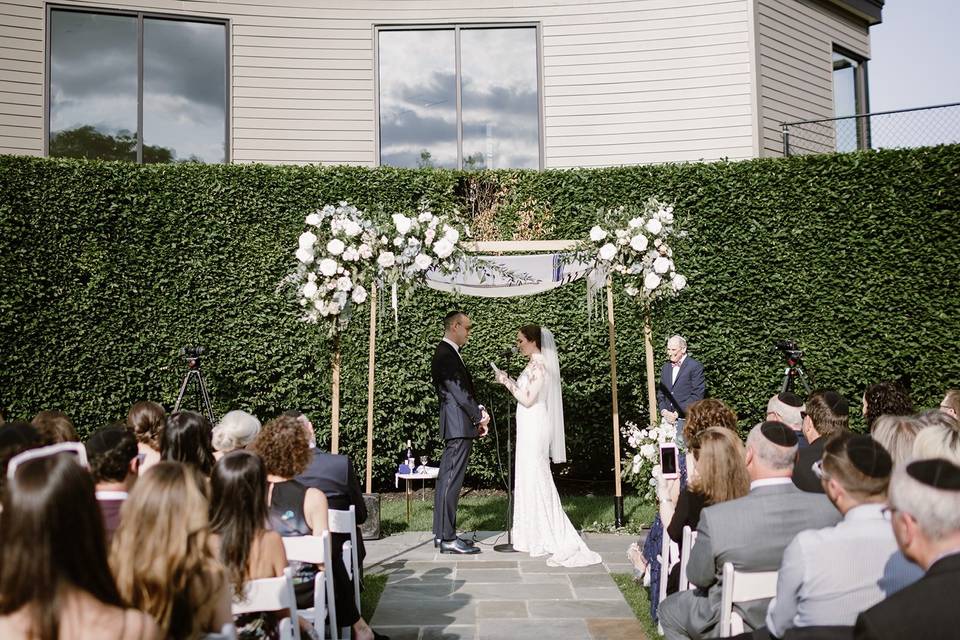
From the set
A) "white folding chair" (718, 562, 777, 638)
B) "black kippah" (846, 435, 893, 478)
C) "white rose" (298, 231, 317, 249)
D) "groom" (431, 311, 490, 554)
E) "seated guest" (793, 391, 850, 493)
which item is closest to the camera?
"black kippah" (846, 435, 893, 478)

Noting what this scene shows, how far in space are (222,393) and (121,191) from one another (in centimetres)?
267

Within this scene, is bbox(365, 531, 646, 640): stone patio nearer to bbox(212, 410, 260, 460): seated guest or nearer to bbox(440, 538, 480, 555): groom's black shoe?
bbox(440, 538, 480, 555): groom's black shoe

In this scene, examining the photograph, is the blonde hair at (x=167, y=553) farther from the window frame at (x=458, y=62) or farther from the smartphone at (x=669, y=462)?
the window frame at (x=458, y=62)

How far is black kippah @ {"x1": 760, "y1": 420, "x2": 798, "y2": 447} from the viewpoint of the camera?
405 centimetres

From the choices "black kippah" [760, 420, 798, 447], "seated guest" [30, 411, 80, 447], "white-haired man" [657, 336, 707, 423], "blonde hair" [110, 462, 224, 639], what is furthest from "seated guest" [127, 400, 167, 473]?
"white-haired man" [657, 336, 707, 423]

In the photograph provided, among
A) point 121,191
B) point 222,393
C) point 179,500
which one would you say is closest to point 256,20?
point 121,191

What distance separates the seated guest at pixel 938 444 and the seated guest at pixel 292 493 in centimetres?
308

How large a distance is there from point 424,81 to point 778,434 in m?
9.30

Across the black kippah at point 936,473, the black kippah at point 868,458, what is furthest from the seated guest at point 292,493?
the black kippah at point 936,473

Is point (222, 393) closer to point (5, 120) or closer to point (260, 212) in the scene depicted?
point (260, 212)

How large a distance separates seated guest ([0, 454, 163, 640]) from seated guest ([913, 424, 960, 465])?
3.51 metres

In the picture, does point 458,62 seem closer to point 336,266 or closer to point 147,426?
point 336,266

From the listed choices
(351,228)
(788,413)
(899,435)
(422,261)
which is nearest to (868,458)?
(899,435)

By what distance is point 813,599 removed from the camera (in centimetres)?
321
